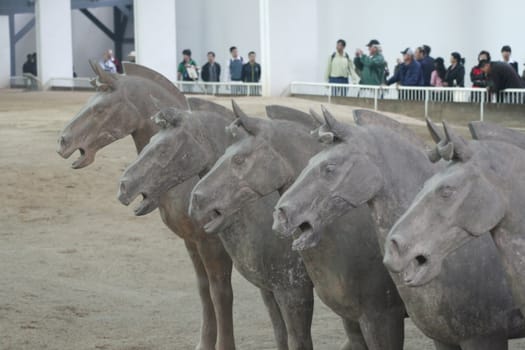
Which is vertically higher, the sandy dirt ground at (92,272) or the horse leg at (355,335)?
the horse leg at (355,335)

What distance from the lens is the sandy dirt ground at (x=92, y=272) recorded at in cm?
818

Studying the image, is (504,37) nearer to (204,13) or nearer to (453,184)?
(204,13)

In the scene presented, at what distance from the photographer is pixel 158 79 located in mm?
7758

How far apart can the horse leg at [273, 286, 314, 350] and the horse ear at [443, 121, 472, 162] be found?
73.5 inches

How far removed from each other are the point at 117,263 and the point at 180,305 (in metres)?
2.04

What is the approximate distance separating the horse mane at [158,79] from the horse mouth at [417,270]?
Answer: 3.58 metres

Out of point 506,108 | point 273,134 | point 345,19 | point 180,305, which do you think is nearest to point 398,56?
point 345,19

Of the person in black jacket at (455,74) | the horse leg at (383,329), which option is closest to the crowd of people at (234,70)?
the person in black jacket at (455,74)

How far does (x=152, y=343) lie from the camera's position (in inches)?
312

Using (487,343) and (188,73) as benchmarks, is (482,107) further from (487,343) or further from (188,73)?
(487,343)

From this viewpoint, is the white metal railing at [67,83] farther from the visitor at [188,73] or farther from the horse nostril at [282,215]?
the horse nostril at [282,215]

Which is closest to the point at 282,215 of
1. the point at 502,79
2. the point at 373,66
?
the point at 502,79

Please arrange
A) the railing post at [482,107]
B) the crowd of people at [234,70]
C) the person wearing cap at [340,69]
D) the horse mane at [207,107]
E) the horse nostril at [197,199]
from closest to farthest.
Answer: the horse nostril at [197,199] → the horse mane at [207,107] → the railing post at [482,107] → the person wearing cap at [340,69] → the crowd of people at [234,70]

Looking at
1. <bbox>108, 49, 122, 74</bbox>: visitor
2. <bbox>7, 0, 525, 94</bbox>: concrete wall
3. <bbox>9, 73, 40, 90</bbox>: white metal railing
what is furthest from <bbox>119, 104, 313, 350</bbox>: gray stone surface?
<bbox>9, 73, 40, 90</bbox>: white metal railing
